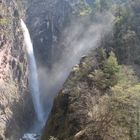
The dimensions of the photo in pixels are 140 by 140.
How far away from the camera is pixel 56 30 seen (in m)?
83.9

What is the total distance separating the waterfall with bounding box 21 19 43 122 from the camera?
229 ft

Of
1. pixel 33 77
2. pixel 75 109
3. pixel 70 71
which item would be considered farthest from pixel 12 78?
pixel 75 109

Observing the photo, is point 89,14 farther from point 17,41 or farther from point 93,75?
point 93,75

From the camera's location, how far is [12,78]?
6297cm

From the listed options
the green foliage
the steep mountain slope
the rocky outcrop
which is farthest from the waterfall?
the green foliage

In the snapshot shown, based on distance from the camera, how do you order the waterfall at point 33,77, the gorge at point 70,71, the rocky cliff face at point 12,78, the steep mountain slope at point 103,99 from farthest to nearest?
the waterfall at point 33,77
the rocky cliff face at point 12,78
the gorge at point 70,71
the steep mountain slope at point 103,99

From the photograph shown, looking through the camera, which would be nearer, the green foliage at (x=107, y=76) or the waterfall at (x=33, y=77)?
the green foliage at (x=107, y=76)

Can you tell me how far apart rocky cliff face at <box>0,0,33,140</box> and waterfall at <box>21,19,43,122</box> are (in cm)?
288

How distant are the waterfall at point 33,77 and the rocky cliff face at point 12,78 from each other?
288 centimetres

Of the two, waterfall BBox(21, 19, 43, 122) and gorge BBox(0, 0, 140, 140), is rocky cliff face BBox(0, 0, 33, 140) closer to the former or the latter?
gorge BBox(0, 0, 140, 140)

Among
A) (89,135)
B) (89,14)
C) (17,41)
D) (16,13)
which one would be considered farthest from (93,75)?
(89,14)

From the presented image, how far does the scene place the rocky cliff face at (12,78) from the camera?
185ft

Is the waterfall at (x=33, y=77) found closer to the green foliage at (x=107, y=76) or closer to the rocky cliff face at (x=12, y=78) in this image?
the rocky cliff face at (x=12, y=78)

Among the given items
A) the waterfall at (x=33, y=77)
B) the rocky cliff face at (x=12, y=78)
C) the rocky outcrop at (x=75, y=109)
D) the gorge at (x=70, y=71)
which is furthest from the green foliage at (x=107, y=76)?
the waterfall at (x=33, y=77)
